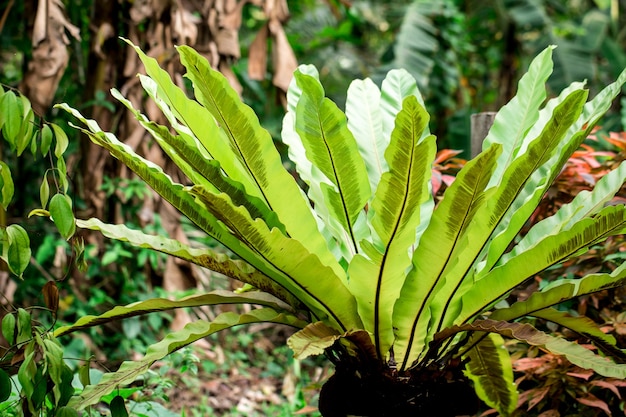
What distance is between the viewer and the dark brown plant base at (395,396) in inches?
40.1

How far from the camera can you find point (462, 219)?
0.93 m

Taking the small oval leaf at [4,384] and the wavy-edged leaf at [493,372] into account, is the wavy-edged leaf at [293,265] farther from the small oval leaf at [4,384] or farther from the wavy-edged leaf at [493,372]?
the small oval leaf at [4,384]

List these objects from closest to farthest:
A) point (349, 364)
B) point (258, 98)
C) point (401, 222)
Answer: point (401, 222)
point (349, 364)
point (258, 98)

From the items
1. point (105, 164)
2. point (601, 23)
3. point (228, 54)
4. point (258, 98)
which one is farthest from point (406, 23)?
point (105, 164)

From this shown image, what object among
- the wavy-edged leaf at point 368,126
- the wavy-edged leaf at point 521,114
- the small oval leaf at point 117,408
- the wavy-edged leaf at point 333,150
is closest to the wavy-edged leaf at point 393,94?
the wavy-edged leaf at point 368,126

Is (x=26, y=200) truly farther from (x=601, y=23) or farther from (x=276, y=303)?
(x=601, y=23)

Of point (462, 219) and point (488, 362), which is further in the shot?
point (488, 362)

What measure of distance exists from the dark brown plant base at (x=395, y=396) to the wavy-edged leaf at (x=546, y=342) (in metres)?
0.09

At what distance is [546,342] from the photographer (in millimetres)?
966

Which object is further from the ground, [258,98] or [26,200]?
[258,98]

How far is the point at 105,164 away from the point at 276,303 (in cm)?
164

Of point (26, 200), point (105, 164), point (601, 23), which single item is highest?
point (601, 23)

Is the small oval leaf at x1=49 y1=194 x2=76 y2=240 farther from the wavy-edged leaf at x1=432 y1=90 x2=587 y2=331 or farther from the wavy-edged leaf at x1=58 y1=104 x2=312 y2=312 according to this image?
the wavy-edged leaf at x1=432 y1=90 x2=587 y2=331

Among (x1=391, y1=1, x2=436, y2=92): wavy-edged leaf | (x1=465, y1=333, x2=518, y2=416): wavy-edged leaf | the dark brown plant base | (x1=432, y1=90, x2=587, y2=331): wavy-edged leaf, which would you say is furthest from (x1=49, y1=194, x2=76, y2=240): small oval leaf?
(x1=391, y1=1, x2=436, y2=92): wavy-edged leaf
